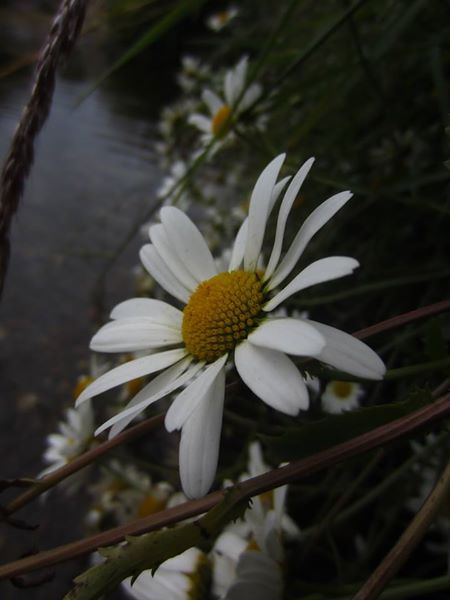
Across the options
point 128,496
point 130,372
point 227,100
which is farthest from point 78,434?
point 227,100

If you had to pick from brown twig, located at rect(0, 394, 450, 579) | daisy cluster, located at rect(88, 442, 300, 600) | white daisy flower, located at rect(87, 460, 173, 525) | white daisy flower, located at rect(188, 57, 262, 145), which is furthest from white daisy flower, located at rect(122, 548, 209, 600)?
white daisy flower, located at rect(188, 57, 262, 145)

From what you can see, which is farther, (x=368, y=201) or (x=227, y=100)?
(x=227, y=100)

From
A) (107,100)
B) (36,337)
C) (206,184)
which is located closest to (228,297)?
(36,337)

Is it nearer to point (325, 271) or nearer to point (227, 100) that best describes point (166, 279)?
point (325, 271)

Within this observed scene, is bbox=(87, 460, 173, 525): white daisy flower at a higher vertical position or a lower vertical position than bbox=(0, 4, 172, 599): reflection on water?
lower

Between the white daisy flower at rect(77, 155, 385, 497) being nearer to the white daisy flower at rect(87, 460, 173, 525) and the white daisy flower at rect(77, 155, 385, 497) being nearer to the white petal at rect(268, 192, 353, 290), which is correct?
the white petal at rect(268, 192, 353, 290)

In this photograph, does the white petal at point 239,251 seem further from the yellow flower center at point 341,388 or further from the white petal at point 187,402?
the yellow flower center at point 341,388

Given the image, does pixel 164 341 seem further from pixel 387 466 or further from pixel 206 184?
pixel 206 184
